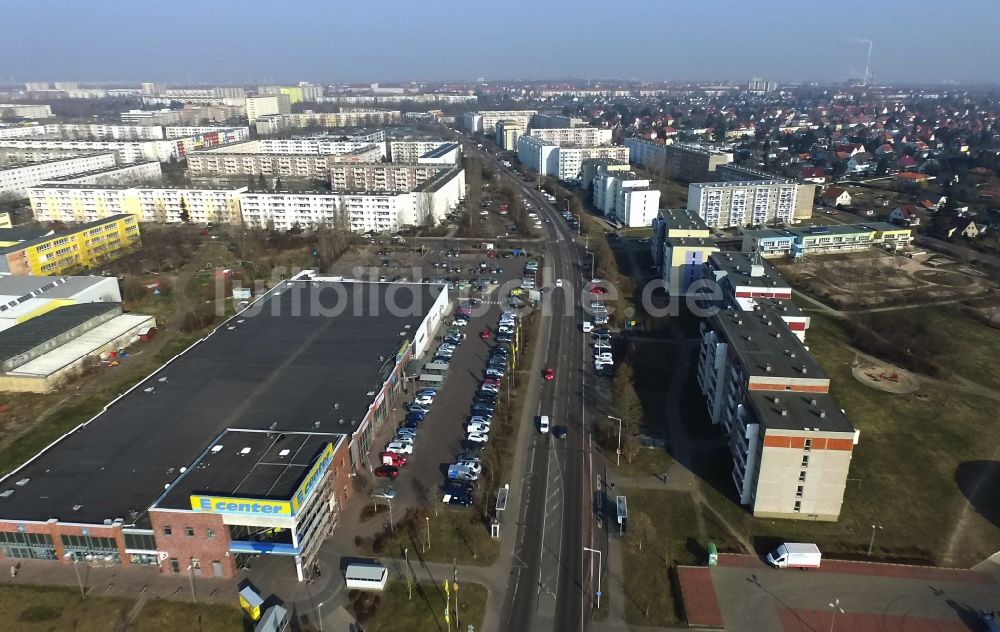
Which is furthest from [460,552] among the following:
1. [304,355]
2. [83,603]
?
[304,355]

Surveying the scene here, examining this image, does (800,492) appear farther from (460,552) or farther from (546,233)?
(546,233)

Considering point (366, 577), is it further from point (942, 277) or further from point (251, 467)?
point (942, 277)

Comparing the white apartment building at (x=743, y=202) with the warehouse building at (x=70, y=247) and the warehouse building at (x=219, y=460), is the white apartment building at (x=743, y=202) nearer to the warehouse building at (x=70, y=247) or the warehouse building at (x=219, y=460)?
the warehouse building at (x=219, y=460)

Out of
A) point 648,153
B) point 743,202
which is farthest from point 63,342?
point 648,153

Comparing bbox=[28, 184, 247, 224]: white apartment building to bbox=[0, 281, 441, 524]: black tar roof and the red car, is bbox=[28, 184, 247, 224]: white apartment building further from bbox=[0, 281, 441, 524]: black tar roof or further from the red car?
the red car

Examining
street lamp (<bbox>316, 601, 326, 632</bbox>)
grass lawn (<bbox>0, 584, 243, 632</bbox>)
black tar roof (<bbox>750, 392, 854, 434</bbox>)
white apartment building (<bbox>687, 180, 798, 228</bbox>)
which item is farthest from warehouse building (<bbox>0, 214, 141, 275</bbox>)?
white apartment building (<bbox>687, 180, 798, 228</bbox>)
